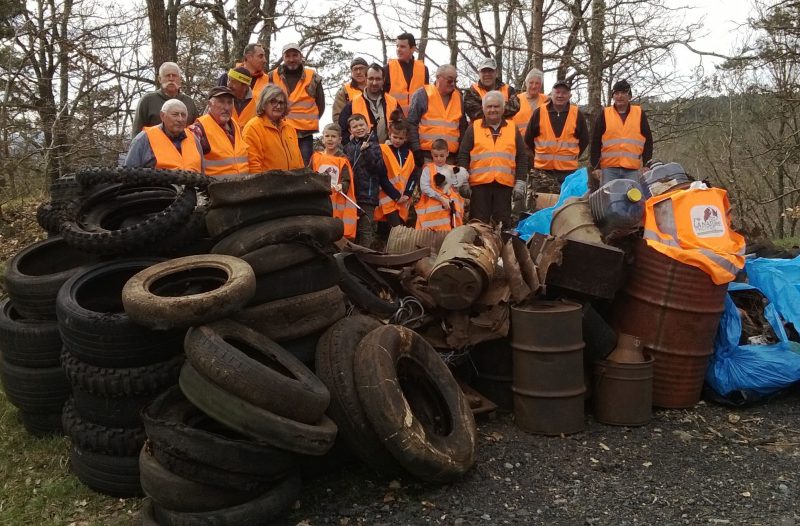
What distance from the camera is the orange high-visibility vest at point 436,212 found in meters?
7.30

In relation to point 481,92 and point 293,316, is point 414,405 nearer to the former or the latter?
point 293,316

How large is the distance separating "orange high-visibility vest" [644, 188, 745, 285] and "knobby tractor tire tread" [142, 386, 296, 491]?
358 centimetres

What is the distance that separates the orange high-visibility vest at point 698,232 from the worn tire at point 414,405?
7.43 ft

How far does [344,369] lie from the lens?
3756mm

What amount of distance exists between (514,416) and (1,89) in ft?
50.9

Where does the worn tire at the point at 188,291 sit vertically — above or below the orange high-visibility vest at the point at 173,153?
below

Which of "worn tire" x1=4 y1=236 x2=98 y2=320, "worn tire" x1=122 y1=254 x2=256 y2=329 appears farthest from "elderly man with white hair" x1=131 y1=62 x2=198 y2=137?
"worn tire" x1=122 y1=254 x2=256 y2=329

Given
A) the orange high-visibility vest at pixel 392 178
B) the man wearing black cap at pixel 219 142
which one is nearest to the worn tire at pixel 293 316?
the man wearing black cap at pixel 219 142

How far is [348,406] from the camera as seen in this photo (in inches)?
143

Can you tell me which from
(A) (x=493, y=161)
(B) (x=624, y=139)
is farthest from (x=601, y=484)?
(B) (x=624, y=139)

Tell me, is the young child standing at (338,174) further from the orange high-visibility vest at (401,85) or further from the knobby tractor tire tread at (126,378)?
the knobby tractor tire tread at (126,378)

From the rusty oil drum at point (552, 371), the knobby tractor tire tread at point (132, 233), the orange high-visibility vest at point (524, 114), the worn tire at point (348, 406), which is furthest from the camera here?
the orange high-visibility vest at point (524, 114)

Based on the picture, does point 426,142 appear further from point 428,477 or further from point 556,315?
point 428,477

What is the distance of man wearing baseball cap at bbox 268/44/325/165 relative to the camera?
25.4ft
